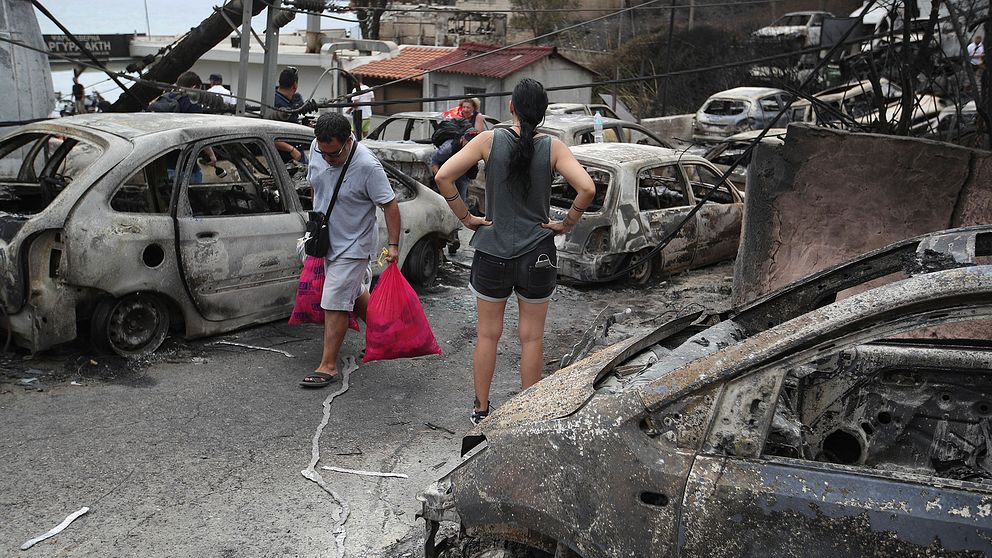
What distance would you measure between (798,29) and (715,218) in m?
20.2

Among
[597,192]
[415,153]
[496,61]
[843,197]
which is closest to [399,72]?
[496,61]

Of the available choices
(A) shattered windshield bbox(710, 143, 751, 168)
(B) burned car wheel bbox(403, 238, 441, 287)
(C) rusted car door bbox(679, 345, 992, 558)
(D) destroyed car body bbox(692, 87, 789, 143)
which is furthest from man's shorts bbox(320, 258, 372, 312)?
(D) destroyed car body bbox(692, 87, 789, 143)

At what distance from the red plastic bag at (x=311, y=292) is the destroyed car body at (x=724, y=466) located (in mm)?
2763

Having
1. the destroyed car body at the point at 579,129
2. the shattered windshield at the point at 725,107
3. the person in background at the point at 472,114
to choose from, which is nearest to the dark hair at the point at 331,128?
the person in background at the point at 472,114

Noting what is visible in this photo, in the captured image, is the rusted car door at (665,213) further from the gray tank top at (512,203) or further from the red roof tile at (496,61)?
the red roof tile at (496,61)

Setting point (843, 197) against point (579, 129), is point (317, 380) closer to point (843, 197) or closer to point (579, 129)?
point (843, 197)

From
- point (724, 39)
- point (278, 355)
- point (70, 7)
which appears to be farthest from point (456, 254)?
point (70, 7)

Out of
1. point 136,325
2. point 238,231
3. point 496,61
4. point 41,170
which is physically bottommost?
point 136,325

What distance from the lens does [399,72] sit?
88.1ft

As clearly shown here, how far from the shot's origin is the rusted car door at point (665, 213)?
8.80 m

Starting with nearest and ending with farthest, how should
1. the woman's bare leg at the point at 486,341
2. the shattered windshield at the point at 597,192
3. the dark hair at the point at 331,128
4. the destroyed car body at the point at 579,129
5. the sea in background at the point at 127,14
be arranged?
the woman's bare leg at the point at 486,341 → the dark hair at the point at 331,128 → the shattered windshield at the point at 597,192 → the destroyed car body at the point at 579,129 → the sea in background at the point at 127,14

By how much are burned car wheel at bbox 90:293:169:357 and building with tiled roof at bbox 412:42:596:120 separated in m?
17.7

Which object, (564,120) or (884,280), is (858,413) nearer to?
(884,280)

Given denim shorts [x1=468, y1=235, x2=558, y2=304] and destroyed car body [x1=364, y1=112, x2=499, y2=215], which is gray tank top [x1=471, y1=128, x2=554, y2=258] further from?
destroyed car body [x1=364, y1=112, x2=499, y2=215]
